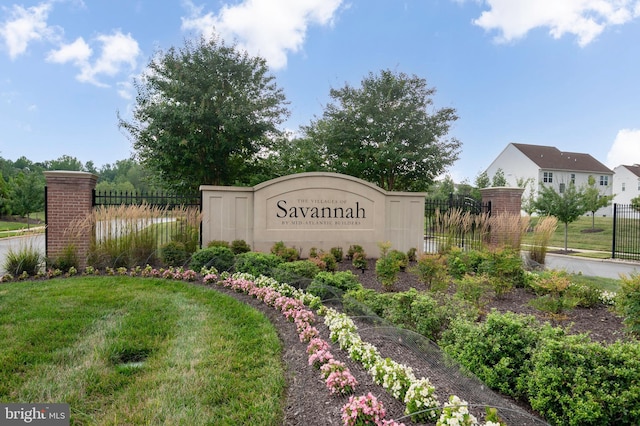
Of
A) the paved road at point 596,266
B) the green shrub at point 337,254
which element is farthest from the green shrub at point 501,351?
the paved road at point 596,266

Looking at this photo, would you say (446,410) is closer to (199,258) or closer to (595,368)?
(595,368)

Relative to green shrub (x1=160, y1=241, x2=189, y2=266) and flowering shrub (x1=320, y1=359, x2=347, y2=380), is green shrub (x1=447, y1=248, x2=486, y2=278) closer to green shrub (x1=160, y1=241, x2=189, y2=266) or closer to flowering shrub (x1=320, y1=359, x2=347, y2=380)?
flowering shrub (x1=320, y1=359, x2=347, y2=380)

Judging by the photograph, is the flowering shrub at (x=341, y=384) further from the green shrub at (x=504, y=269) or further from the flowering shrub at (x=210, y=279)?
the flowering shrub at (x=210, y=279)

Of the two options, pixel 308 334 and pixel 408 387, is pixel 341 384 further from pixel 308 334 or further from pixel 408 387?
pixel 308 334

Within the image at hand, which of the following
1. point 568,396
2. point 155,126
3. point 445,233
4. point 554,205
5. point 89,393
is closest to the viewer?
point 568,396

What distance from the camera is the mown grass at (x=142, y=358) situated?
2.42 meters

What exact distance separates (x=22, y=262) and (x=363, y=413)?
23.4 feet

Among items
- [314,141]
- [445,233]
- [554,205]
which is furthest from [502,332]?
[554,205]

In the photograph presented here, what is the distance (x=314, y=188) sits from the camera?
8.53m

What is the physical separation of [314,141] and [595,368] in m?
13.4

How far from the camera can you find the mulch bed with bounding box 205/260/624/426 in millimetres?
2240

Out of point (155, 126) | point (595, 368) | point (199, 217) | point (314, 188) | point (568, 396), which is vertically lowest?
point (568, 396)

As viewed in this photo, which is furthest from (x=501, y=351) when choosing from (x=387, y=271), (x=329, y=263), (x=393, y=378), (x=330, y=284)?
(x=329, y=263)

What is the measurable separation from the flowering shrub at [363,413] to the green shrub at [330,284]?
2528 millimetres
